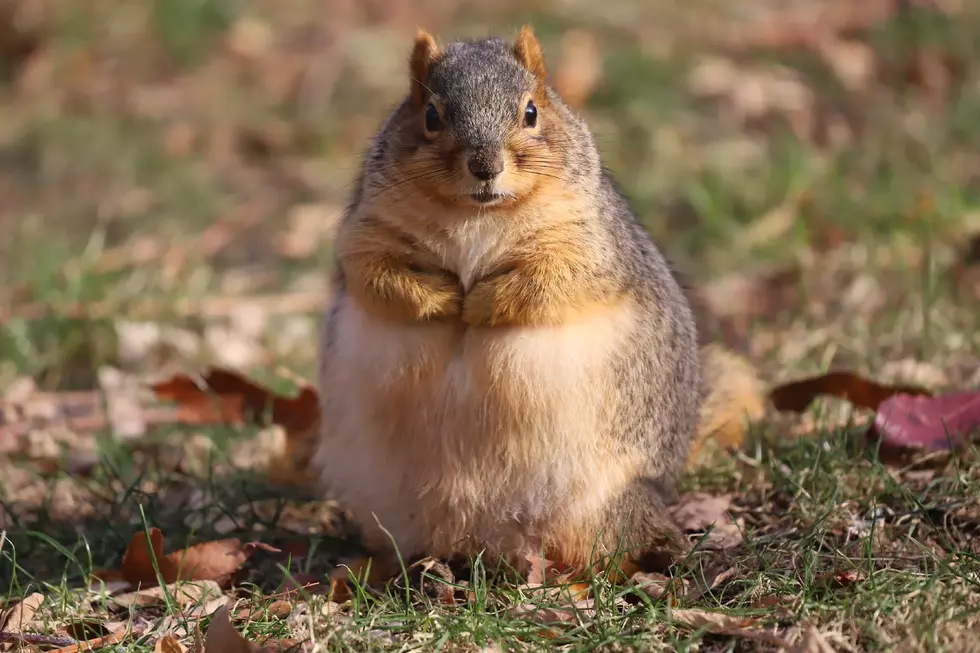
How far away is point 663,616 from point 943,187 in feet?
11.3

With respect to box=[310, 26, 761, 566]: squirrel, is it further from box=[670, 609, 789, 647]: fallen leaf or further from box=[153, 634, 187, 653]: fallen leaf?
box=[153, 634, 187, 653]: fallen leaf

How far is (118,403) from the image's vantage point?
4051 mm

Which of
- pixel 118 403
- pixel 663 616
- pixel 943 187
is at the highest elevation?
pixel 943 187

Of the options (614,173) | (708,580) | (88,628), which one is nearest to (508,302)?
(708,580)

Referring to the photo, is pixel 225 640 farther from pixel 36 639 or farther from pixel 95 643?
pixel 36 639

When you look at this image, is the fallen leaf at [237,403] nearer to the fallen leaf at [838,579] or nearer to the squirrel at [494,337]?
the squirrel at [494,337]

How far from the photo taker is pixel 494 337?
8.23ft

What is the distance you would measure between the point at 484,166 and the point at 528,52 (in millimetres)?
388

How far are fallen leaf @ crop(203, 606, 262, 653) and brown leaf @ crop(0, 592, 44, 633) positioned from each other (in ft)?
1.49

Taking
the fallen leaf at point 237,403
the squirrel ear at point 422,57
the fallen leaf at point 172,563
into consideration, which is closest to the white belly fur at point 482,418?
the fallen leaf at point 172,563

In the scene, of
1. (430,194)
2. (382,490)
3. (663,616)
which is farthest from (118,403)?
(663,616)

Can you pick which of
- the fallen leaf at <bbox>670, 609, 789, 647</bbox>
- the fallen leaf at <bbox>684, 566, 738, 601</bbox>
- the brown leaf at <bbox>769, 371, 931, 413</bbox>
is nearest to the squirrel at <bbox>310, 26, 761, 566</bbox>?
the fallen leaf at <bbox>684, 566, 738, 601</bbox>

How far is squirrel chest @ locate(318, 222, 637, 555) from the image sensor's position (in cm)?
250

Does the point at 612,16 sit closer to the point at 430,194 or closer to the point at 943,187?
the point at 943,187
